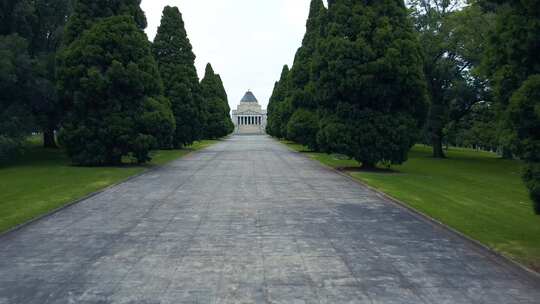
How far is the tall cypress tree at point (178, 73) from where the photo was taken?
148 feet

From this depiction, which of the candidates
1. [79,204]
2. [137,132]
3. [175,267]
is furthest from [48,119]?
[175,267]

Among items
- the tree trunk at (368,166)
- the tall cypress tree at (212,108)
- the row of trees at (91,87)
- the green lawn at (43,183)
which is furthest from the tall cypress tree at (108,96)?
the tall cypress tree at (212,108)

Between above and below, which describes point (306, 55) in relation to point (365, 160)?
above

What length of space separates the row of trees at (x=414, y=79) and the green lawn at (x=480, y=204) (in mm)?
1490

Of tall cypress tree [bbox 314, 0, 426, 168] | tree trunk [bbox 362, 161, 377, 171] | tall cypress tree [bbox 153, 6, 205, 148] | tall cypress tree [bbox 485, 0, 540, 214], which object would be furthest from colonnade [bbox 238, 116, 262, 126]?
tall cypress tree [bbox 485, 0, 540, 214]

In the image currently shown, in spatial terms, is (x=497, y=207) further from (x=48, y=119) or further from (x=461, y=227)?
(x=48, y=119)

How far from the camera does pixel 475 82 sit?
131ft

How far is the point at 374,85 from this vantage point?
82.0 feet

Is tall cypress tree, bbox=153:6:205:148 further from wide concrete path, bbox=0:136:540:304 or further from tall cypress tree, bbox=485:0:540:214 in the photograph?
tall cypress tree, bbox=485:0:540:214

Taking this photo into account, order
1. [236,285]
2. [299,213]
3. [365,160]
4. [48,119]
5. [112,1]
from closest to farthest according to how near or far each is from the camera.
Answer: [236,285]
[299,213]
[365,160]
[112,1]
[48,119]

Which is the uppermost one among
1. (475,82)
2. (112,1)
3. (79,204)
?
(112,1)

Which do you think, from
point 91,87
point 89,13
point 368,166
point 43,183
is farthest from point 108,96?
point 368,166

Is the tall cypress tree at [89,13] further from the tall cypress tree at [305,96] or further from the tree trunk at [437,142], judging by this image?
the tree trunk at [437,142]

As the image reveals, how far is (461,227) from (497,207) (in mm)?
4482
